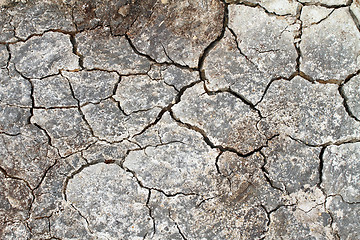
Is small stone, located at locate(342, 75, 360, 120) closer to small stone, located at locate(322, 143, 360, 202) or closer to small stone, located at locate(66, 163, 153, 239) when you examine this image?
small stone, located at locate(322, 143, 360, 202)

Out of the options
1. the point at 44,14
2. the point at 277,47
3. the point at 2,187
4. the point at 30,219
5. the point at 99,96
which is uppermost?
the point at 44,14

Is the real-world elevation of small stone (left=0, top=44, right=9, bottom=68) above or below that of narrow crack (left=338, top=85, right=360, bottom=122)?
above

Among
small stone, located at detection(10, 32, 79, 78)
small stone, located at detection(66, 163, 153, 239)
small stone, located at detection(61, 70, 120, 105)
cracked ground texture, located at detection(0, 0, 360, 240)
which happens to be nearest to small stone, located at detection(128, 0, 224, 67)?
cracked ground texture, located at detection(0, 0, 360, 240)

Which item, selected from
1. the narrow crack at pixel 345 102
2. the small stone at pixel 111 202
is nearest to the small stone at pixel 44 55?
the small stone at pixel 111 202

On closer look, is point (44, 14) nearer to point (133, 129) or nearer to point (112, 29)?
point (112, 29)

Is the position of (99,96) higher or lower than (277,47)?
lower

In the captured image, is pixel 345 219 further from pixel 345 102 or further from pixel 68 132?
pixel 68 132

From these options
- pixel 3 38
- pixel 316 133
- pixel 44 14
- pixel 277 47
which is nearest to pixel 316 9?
pixel 277 47

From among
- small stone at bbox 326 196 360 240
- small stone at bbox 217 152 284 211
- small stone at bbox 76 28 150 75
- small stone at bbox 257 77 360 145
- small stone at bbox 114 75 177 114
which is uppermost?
small stone at bbox 76 28 150 75
